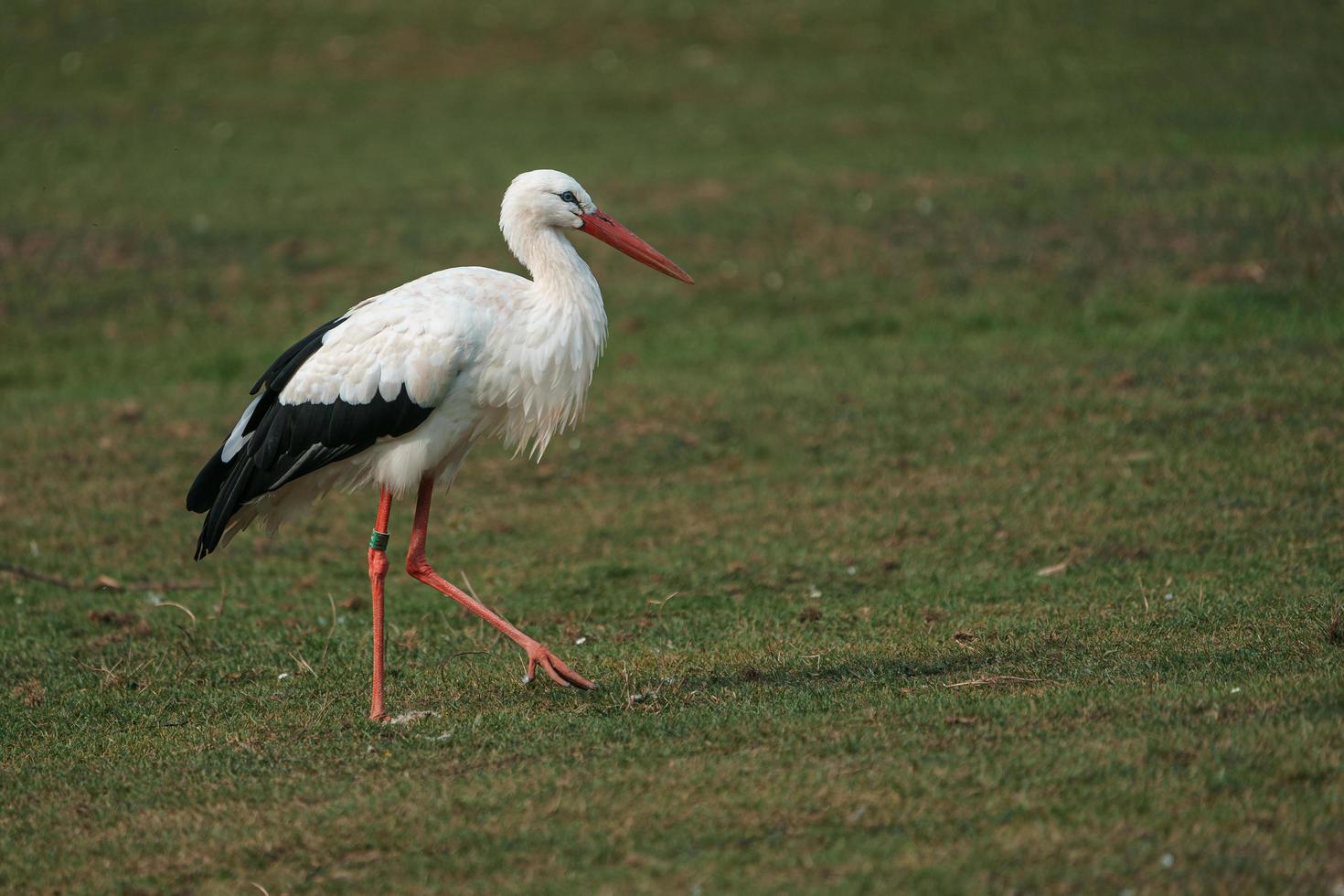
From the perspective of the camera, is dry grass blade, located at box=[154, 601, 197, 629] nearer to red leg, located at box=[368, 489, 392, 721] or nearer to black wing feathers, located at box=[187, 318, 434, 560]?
black wing feathers, located at box=[187, 318, 434, 560]

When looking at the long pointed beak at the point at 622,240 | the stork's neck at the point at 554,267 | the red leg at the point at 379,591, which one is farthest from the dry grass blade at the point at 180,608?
the long pointed beak at the point at 622,240

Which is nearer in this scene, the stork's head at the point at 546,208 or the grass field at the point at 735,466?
the grass field at the point at 735,466

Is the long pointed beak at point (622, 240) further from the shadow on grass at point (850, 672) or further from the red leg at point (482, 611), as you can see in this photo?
the shadow on grass at point (850, 672)

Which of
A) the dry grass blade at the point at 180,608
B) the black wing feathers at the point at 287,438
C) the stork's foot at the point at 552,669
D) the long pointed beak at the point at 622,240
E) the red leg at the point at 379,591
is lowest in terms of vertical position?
the dry grass blade at the point at 180,608

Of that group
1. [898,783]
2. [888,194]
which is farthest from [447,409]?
[888,194]

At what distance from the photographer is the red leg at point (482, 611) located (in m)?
6.31

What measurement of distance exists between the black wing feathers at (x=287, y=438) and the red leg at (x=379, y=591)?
12.8 inches

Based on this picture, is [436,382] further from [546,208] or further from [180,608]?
[180,608]

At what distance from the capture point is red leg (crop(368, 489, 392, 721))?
614 cm

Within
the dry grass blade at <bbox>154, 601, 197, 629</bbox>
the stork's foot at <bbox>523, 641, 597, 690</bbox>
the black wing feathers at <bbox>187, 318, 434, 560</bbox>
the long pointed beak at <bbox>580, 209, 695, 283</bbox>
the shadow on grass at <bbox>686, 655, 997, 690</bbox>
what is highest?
the long pointed beak at <bbox>580, 209, 695, 283</bbox>

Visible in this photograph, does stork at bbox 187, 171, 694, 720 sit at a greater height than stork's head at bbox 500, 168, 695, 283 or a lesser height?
lesser

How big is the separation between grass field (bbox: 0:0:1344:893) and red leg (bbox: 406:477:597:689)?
0.11 meters

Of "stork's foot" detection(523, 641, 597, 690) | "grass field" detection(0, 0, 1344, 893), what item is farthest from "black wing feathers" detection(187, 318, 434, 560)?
"stork's foot" detection(523, 641, 597, 690)

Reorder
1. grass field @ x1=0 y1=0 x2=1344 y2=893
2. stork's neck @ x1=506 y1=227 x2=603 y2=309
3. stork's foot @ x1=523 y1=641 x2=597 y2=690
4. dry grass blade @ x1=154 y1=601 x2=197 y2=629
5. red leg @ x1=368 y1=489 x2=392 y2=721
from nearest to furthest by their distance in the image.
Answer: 1. grass field @ x1=0 y1=0 x2=1344 y2=893
2. red leg @ x1=368 y1=489 x2=392 y2=721
3. stork's foot @ x1=523 y1=641 x2=597 y2=690
4. stork's neck @ x1=506 y1=227 x2=603 y2=309
5. dry grass blade @ x1=154 y1=601 x2=197 y2=629
